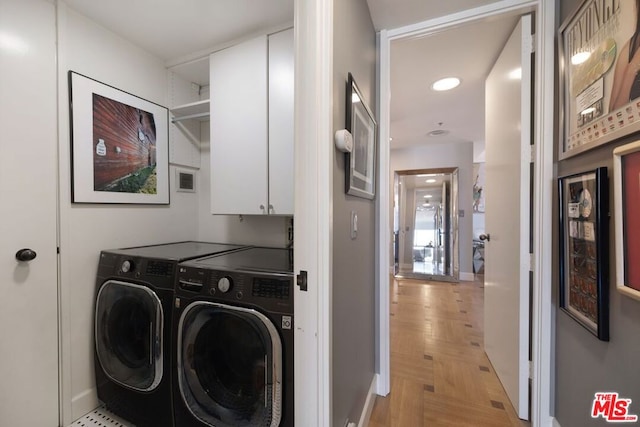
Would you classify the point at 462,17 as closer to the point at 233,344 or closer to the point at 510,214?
the point at 510,214

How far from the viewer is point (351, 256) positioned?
1.17 metres

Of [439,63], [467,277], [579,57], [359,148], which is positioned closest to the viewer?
[579,57]

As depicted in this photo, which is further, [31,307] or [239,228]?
[239,228]

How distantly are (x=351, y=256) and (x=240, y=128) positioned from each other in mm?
1093

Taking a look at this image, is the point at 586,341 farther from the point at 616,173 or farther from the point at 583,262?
the point at 616,173

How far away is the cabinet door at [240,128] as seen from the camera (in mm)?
1574

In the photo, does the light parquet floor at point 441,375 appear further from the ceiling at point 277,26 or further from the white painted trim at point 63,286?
the ceiling at point 277,26

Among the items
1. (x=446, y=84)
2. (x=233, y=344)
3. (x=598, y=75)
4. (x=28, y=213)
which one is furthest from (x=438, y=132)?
(x=28, y=213)

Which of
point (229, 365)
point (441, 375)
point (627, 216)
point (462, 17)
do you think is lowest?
point (441, 375)

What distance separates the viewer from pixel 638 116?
2.58ft

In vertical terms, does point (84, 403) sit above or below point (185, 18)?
below

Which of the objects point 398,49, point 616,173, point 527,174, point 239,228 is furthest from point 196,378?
point 398,49

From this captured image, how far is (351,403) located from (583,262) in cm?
117

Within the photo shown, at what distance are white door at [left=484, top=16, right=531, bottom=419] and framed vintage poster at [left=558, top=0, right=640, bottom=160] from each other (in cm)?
21
